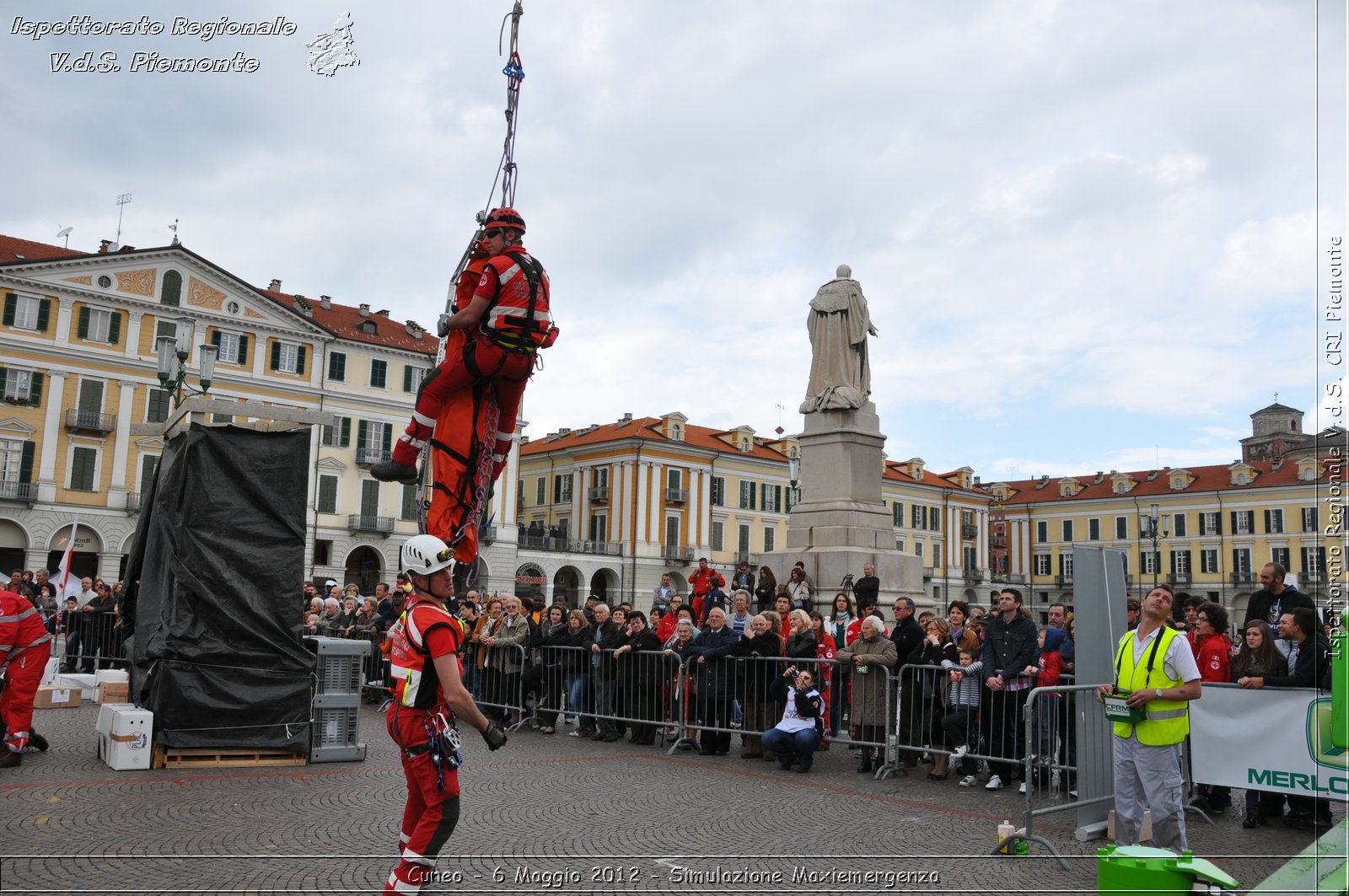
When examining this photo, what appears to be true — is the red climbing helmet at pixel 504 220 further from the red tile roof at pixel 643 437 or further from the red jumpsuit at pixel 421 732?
the red tile roof at pixel 643 437

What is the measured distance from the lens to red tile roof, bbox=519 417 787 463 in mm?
70688

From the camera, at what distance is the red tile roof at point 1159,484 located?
80.4m

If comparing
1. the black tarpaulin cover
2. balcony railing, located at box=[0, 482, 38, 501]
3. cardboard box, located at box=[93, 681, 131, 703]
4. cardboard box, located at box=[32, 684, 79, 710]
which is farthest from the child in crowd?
balcony railing, located at box=[0, 482, 38, 501]

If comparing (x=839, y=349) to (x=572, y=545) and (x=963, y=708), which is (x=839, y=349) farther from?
(x=572, y=545)

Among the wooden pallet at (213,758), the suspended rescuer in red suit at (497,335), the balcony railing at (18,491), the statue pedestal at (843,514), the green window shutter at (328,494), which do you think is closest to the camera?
the suspended rescuer in red suit at (497,335)

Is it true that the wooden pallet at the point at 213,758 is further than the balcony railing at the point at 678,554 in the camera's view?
No

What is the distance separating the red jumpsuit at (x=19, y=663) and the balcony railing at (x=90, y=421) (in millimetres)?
44418

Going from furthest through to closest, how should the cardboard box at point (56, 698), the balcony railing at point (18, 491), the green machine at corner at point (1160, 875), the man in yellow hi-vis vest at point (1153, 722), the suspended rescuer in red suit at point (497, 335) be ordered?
the balcony railing at point (18, 491) → the cardboard box at point (56, 698) → the man in yellow hi-vis vest at point (1153, 722) → the suspended rescuer in red suit at point (497, 335) → the green machine at corner at point (1160, 875)

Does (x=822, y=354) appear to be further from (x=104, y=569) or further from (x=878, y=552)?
(x=104, y=569)

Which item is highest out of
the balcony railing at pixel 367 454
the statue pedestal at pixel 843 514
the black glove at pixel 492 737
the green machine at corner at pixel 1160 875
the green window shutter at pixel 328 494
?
the balcony railing at pixel 367 454

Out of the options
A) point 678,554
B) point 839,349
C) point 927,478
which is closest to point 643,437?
point 678,554

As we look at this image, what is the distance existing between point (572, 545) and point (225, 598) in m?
56.3

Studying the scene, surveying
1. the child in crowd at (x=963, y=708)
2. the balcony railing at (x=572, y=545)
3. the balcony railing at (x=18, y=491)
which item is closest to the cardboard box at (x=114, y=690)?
the child in crowd at (x=963, y=708)

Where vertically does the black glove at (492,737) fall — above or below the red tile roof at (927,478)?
below
